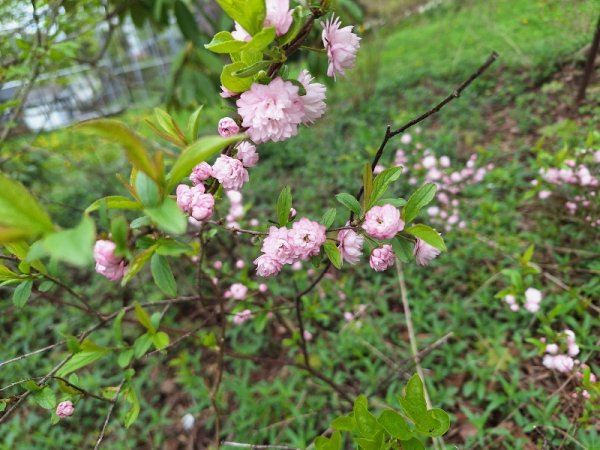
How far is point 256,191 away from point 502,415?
2312 millimetres

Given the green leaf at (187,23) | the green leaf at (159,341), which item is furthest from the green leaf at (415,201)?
the green leaf at (187,23)

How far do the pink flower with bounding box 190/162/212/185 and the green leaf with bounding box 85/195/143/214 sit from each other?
15cm

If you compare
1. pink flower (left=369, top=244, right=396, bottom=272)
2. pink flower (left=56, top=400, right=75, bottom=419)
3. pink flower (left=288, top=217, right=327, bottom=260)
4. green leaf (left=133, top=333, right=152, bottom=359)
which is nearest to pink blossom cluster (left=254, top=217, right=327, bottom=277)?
pink flower (left=288, top=217, right=327, bottom=260)

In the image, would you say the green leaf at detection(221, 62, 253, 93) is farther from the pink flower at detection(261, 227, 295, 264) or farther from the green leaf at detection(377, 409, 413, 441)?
the green leaf at detection(377, 409, 413, 441)

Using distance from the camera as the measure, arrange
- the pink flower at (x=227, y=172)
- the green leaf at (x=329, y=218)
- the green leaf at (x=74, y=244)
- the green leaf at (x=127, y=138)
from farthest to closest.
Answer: the green leaf at (x=329, y=218) < the pink flower at (x=227, y=172) < the green leaf at (x=127, y=138) < the green leaf at (x=74, y=244)

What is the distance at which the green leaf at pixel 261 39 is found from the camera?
0.55 meters

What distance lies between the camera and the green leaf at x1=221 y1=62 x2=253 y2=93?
0.63 meters

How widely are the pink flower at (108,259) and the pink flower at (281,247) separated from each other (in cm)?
25

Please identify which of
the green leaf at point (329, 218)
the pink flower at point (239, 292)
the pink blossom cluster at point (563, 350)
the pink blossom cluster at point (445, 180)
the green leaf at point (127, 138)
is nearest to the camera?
the green leaf at point (127, 138)

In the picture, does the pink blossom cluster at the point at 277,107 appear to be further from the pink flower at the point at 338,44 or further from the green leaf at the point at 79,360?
the green leaf at the point at 79,360

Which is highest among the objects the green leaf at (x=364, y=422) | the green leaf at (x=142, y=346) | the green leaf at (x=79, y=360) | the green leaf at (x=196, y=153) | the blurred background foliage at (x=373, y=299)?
the green leaf at (x=196, y=153)

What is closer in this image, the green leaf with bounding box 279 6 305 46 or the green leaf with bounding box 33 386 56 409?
the green leaf with bounding box 279 6 305 46

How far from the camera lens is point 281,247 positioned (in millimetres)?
721

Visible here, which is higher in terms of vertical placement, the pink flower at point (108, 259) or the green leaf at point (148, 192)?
the green leaf at point (148, 192)
